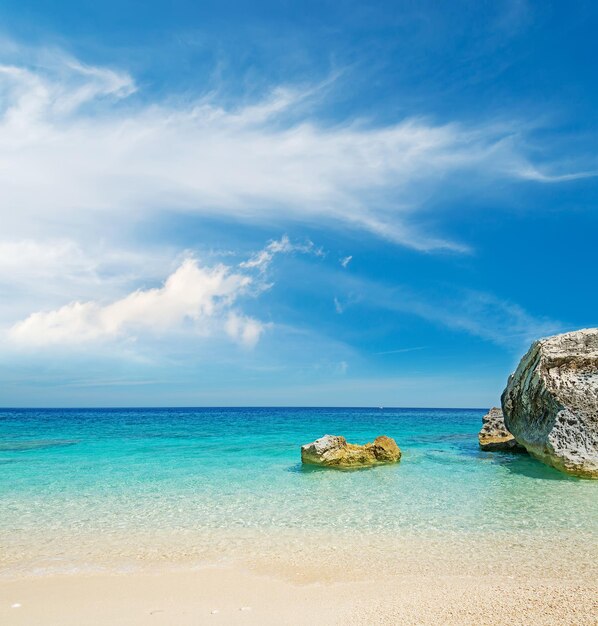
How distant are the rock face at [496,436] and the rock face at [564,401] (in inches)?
139

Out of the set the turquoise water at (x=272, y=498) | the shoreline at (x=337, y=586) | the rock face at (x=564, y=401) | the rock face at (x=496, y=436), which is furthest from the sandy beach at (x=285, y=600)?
the rock face at (x=496, y=436)

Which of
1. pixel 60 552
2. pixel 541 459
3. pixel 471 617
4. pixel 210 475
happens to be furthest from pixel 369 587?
Result: pixel 541 459

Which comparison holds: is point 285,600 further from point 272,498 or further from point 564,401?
point 564,401

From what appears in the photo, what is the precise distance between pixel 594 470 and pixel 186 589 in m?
13.1

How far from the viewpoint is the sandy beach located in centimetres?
581

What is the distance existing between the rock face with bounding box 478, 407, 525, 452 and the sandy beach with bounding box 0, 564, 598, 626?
629 inches

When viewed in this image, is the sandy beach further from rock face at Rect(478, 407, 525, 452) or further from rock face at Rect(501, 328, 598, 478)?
rock face at Rect(478, 407, 525, 452)

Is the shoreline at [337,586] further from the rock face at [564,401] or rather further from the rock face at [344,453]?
the rock face at [344,453]

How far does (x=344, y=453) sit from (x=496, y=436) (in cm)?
1107

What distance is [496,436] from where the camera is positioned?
2505 centimetres

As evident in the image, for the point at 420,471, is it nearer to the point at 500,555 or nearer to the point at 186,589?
the point at 500,555

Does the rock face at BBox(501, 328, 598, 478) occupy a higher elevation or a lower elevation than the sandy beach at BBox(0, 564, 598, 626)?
higher

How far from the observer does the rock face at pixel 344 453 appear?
17984 mm

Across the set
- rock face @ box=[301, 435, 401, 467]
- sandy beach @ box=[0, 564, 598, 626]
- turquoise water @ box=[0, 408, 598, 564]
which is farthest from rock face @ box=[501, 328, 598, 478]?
sandy beach @ box=[0, 564, 598, 626]
